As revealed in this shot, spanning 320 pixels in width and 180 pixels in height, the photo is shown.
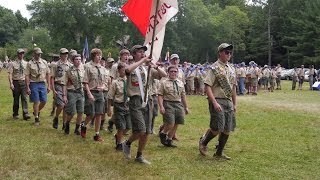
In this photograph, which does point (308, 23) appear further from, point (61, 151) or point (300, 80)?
point (61, 151)

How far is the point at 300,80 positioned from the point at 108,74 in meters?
24.3

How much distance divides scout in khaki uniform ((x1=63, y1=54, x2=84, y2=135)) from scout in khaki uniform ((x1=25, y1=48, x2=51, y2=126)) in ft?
5.81

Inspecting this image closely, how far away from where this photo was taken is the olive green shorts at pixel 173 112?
31.9ft

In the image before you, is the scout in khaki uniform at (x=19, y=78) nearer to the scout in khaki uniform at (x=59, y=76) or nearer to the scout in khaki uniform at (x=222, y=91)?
the scout in khaki uniform at (x=59, y=76)

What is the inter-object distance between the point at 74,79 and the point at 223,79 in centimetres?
382

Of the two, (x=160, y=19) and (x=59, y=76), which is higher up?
(x=160, y=19)

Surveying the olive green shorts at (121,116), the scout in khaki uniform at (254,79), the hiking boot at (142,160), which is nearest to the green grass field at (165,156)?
the hiking boot at (142,160)

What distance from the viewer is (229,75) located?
27.6ft

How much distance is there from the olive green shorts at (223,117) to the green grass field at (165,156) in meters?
0.62

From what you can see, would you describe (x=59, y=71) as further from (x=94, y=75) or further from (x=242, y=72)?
(x=242, y=72)

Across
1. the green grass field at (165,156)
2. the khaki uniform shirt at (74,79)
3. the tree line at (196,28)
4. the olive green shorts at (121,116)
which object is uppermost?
the tree line at (196,28)

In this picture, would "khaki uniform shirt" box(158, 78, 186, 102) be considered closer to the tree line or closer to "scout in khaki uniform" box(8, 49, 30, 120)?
"scout in khaki uniform" box(8, 49, 30, 120)

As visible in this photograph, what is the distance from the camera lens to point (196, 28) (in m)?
77.1

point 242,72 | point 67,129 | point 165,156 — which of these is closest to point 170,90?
point 165,156
